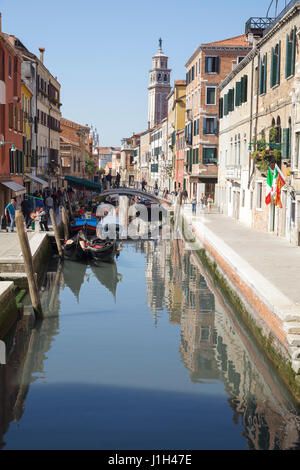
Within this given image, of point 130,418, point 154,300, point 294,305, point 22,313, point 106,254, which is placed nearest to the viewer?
point 130,418

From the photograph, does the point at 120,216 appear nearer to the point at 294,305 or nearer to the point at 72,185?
the point at 72,185

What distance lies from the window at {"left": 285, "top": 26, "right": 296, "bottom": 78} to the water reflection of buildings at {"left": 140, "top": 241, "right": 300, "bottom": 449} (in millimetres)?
7186

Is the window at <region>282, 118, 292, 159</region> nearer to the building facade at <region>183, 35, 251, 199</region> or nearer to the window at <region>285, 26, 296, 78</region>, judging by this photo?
the window at <region>285, 26, 296, 78</region>

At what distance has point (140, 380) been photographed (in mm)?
10367

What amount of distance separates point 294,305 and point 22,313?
23.3 feet

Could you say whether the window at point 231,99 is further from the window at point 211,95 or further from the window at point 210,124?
the window at point 211,95

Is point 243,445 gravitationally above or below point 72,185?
below


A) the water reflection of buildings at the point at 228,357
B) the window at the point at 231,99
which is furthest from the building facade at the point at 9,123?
the window at the point at 231,99

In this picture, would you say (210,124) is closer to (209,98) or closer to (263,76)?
(209,98)

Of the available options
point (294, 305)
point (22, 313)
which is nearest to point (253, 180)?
point (22, 313)

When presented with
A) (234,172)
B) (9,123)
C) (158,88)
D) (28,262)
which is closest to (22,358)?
(28,262)

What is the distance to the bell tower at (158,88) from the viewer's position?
112375mm

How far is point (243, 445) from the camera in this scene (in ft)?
26.3

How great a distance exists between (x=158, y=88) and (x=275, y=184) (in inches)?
3734
